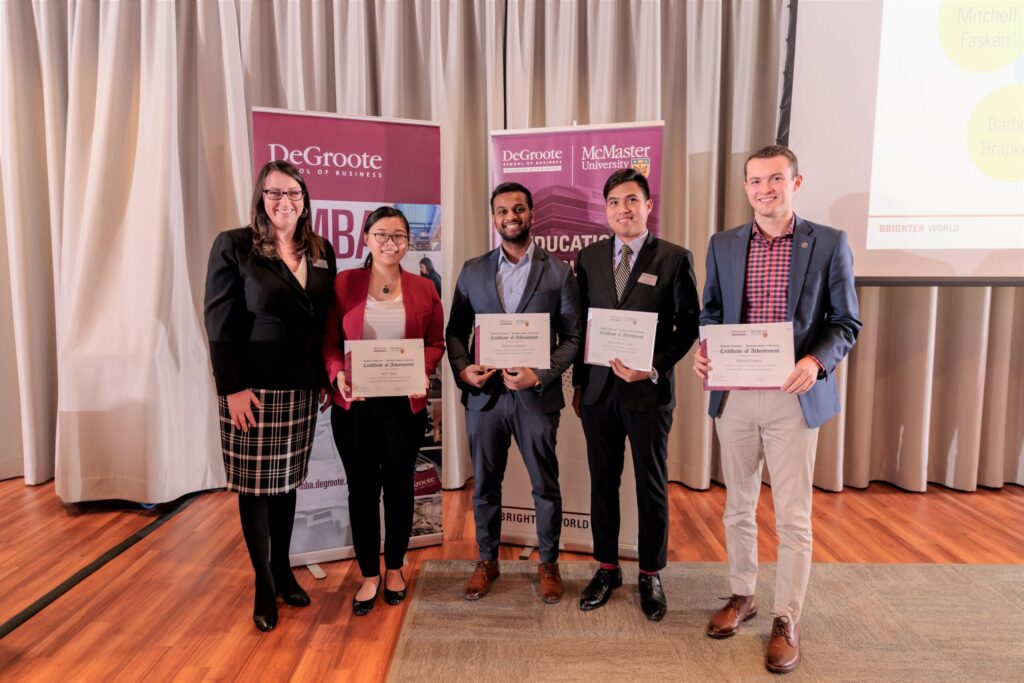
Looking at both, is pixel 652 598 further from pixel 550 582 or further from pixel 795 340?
pixel 795 340

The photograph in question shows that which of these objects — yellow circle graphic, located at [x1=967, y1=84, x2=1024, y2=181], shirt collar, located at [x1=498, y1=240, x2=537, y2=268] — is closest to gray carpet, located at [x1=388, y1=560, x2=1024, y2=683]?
shirt collar, located at [x1=498, y1=240, x2=537, y2=268]

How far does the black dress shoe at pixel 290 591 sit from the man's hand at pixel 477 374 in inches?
43.6

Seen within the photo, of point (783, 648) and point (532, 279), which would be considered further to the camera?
point (532, 279)

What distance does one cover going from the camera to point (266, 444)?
2.07 metres

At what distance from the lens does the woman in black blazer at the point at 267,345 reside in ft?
6.55

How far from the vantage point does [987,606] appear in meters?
2.30

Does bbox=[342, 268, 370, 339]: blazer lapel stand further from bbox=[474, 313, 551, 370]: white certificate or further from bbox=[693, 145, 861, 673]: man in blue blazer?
bbox=[693, 145, 861, 673]: man in blue blazer

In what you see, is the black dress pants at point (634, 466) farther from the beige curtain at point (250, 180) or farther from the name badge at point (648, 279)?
the beige curtain at point (250, 180)

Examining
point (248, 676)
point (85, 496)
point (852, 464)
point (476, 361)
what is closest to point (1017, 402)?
point (852, 464)

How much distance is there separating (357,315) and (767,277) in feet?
4.76

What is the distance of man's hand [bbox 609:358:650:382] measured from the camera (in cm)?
208

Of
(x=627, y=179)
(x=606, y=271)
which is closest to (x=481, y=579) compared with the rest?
(x=606, y=271)

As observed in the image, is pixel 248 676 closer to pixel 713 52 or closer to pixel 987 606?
pixel 987 606

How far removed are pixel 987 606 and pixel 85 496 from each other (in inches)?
174
